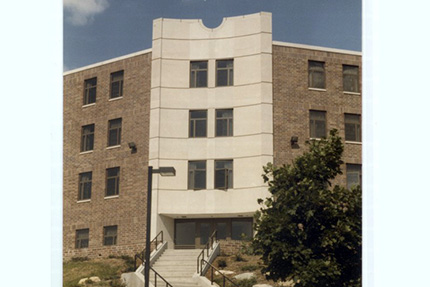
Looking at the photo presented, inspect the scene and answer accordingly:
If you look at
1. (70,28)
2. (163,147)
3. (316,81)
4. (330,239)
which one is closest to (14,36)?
(70,28)

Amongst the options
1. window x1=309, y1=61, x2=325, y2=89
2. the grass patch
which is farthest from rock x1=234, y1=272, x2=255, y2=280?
window x1=309, y1=61, x2=325, y2=89

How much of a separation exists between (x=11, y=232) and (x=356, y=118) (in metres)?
4.93

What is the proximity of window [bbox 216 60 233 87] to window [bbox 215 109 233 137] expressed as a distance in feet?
1.32

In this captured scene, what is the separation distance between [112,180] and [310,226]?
2.91m

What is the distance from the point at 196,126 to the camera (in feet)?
33.5

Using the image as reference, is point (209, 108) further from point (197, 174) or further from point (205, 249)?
point (205, 249)

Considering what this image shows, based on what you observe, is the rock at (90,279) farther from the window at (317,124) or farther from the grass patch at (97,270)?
the window at (317,124)

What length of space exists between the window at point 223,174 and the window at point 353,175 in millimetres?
1619

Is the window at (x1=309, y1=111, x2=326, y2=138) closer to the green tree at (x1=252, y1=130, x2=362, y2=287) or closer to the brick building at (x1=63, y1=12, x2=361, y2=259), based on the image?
the brick building at (x1=63, y1=12, x2=361, y2=259)

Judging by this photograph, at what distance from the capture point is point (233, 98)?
33.7ft

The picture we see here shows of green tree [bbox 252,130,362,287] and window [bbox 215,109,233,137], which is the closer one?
green tree [bbox 252,130,362,287]

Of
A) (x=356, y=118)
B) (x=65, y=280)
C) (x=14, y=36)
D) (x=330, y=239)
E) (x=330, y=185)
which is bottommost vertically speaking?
(x=65, y=280)

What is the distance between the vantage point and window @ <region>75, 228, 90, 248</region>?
33.4ft

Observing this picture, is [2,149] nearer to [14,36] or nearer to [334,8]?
[14,36]
